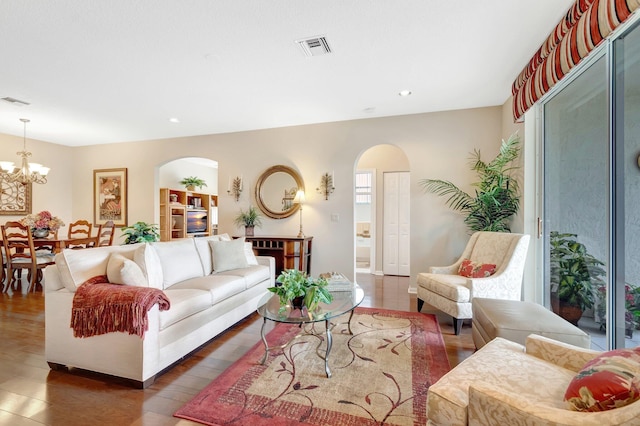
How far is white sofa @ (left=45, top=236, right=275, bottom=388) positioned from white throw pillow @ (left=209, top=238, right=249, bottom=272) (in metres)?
0.35

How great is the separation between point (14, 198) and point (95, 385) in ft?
17.8

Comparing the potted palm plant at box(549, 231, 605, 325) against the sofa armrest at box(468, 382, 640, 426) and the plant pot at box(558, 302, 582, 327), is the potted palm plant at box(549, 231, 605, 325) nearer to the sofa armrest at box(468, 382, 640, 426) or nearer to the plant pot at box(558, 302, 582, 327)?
the plant pot at box(558, 302, 582, 327)

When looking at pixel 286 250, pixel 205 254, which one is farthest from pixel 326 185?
pixel 205 254

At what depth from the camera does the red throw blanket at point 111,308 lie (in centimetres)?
193

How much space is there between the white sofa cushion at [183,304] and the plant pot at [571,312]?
3120 millimetres

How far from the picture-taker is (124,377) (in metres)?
1.98

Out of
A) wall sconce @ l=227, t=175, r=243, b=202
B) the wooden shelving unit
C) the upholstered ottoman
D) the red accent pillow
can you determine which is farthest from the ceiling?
the wooden shelving unit

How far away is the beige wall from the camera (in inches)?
164

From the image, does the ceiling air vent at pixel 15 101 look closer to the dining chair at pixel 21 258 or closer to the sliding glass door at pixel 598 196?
the dining chair at pixel 21 258

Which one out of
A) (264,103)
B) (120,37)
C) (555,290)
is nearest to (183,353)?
(120,37)

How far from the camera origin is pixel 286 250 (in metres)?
4.47

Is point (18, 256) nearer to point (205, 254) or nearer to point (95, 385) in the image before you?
point (205, 254)

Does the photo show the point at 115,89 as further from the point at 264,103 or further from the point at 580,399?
the point at 580,399

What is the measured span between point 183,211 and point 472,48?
270 inches
